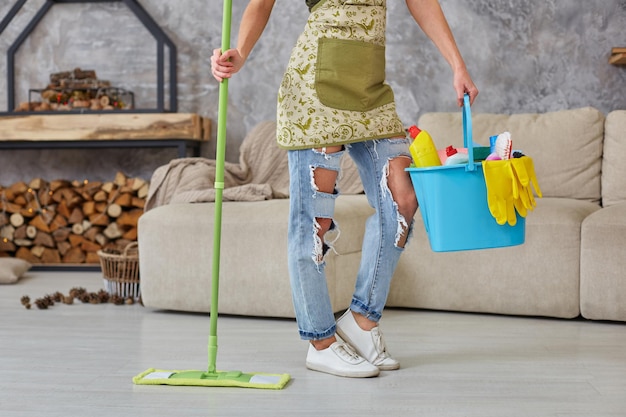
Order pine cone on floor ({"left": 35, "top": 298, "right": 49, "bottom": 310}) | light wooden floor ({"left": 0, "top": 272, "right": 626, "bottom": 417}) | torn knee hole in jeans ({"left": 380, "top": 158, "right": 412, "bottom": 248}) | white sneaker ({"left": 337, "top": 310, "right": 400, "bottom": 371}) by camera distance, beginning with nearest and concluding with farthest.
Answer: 1. light wooden floor ({"left": 0, "top": 272, "right": 626, "bottom": 417})
2. torn knee hole in jeans ({"left": 380, "top": 158, "right": 412, "bottom": 248})
3. white sneaker ({"left": 337, "top": 310, "right": 400, "bottom": 371})
4. pine cone on floor ({"left": 35, "top": 298, "right": 49, "bottom": 310})

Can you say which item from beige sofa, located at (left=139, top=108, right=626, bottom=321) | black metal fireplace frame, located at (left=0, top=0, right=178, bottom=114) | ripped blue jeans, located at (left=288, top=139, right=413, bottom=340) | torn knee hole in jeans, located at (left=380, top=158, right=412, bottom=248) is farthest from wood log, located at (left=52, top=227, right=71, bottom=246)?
torn knee hole in jeans, located at (left=380, top=158, right=412, bottom=248)

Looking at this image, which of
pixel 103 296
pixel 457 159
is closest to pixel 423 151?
pixel 457 159

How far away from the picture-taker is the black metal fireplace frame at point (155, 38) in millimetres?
4582

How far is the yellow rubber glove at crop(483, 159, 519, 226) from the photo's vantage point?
2.03 metres

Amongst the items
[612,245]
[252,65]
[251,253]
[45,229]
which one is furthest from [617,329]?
[45,229]

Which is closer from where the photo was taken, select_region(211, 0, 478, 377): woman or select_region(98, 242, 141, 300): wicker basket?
select_region(211, 0, 478, 377): woman

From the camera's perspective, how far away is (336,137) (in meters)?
2.17

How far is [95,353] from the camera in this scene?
260 cm

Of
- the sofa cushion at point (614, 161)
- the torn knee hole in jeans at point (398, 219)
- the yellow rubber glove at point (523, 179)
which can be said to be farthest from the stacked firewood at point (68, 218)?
the yellow rubber glove at point (523, 179)

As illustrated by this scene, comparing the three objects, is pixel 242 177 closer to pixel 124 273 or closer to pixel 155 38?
pixel 124 273

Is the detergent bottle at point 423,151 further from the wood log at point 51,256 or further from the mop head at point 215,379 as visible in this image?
the wood log at point 51,256

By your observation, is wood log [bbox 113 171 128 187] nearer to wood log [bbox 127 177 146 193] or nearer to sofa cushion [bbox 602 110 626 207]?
wood log [bbox 127 177 146 193]

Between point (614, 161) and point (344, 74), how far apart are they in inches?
75.7

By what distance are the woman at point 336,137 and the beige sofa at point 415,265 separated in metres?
0.90
